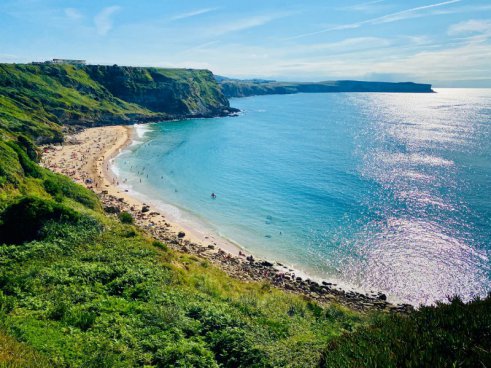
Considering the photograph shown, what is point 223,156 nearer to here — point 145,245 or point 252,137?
point 252,137

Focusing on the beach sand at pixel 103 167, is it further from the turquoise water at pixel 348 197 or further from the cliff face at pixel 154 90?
the cliff face at pixel 154 90

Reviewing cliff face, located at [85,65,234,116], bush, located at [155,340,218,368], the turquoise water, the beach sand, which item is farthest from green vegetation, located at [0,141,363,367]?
cliff face, located at [85,65,234,116]

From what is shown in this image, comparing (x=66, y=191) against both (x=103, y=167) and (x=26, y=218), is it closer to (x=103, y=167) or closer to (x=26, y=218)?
(x=26, y=218)

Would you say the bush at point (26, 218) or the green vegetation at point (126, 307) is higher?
the bush at point (26, 218)

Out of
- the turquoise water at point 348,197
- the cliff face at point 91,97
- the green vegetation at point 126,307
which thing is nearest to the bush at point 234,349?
the green vegetation at point 126,307

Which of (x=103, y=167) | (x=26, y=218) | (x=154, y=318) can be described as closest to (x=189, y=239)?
(x=26, y=218)

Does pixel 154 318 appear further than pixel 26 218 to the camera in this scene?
No
